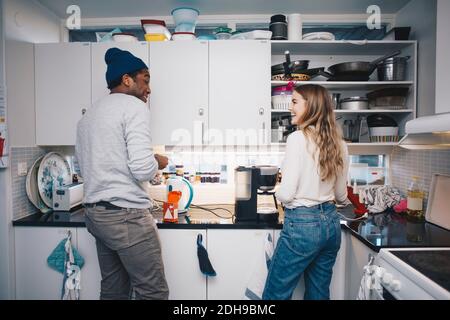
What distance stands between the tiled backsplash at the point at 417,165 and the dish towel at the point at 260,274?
1188 millimetres

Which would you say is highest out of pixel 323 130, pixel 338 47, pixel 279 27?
pixel 279 27

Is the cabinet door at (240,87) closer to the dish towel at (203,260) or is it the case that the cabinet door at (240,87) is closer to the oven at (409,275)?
the dish towel at (203,260)

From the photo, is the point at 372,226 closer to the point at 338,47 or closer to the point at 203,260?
the point at 203,260

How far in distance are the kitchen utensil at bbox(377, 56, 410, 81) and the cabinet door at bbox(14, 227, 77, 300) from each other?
8.28 feet

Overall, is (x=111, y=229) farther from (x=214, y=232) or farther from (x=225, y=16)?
(x=225, y=16)

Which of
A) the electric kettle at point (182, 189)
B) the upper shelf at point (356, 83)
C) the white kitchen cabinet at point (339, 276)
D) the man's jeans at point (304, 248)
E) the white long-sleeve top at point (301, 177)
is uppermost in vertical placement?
the upper shelf at point (356, 83)

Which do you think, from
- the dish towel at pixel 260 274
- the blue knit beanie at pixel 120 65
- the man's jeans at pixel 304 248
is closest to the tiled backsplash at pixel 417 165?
the man's jeans at pixel 304 248

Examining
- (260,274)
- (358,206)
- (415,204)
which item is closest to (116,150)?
(260,274)

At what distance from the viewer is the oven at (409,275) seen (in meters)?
1.10

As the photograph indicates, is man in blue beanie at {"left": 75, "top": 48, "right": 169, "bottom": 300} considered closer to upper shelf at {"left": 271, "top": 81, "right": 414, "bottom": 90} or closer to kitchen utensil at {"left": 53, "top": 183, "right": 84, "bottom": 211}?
kitchen utensil at {"left": 53, "top": 183, "right": 84, "bottom": 211}

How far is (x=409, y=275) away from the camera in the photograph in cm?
118

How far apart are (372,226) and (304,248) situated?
23.5 inches

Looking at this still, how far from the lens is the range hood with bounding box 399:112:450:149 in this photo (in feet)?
3.97

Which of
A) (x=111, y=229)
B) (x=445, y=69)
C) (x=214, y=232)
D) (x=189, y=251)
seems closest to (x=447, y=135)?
(x=445, y=69)
